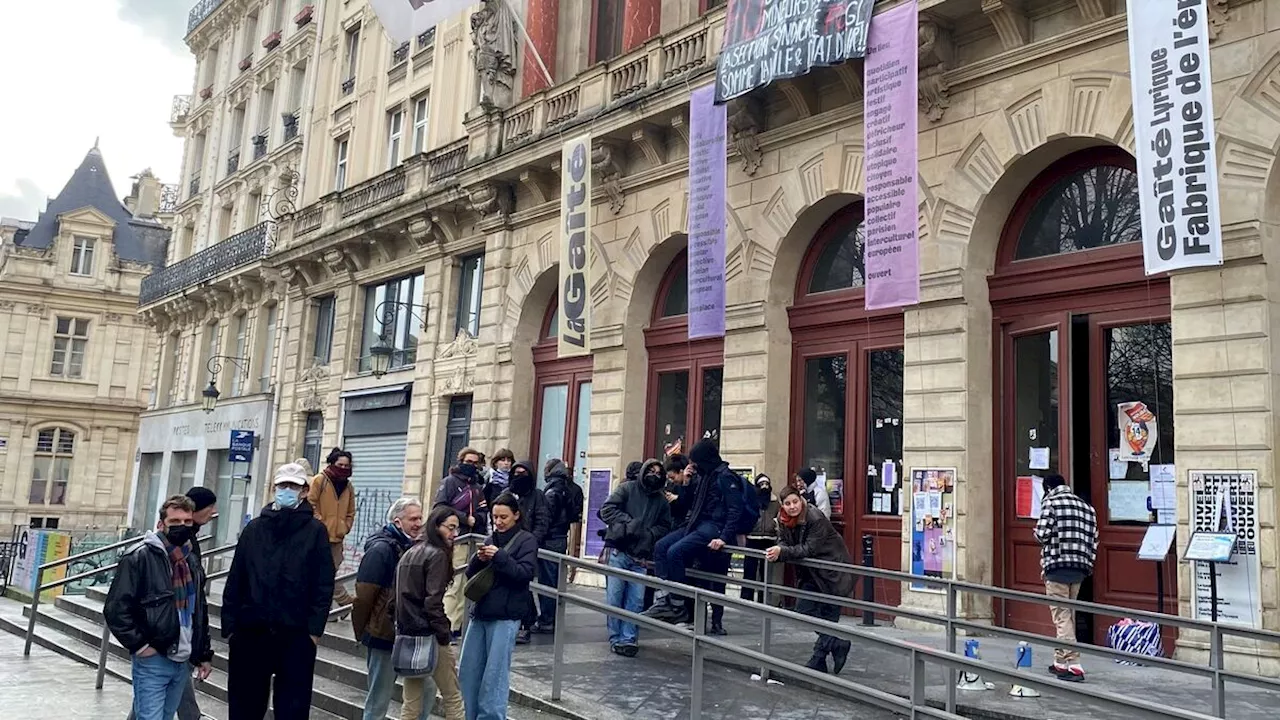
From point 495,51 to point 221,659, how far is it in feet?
43.8

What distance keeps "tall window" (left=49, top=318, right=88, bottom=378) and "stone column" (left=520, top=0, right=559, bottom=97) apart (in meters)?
40.4

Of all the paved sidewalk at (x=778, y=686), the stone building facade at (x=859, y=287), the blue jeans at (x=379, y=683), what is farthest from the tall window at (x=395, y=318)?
the blue jeans at (x=379, y=683)

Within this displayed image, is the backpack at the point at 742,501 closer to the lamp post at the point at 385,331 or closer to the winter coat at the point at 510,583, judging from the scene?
the winter coat at the point at 510,583

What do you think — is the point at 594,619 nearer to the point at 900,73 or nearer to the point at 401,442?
the point at 900,73

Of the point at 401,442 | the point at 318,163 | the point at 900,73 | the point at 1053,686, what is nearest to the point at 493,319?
the point at 401,442

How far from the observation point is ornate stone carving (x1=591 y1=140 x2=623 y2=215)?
16812 mm

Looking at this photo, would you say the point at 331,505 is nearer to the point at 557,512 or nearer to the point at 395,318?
the point at 557,512

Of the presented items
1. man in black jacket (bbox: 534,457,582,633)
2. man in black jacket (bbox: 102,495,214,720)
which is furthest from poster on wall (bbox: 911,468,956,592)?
man in black jacket (bbox: 102,495,214,720)

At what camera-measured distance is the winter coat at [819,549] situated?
902cm

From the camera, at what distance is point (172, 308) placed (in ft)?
115

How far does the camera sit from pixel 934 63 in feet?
40.8

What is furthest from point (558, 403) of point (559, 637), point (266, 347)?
point (266, 347)

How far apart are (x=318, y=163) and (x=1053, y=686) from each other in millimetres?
27368

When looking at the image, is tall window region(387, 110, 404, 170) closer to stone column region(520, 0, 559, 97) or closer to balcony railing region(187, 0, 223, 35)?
stone column region(520, 0, 559, 97)
